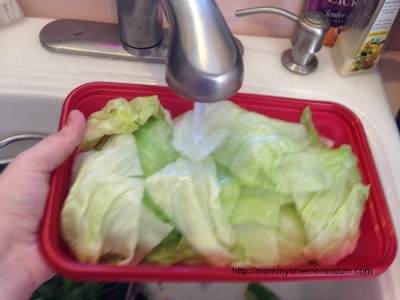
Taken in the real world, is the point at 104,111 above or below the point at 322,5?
below

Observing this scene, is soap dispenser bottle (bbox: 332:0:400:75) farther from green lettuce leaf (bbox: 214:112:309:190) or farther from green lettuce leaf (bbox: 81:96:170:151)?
green lettuce leaf (bbox: 81:96:170:151)

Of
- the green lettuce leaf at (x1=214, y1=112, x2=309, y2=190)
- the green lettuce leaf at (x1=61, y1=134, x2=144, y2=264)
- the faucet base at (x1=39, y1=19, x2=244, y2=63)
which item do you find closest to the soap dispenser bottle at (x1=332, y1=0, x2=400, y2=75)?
the green lettuce leaf at (x1=214, y1=112, x2=309, y2=190)

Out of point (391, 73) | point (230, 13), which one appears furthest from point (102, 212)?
point (391, 73)

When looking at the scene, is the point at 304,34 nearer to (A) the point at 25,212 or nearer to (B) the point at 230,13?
(B) the point at 230,13

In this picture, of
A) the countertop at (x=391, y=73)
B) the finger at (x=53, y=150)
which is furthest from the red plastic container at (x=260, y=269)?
the countertop at (x=391, y=73)

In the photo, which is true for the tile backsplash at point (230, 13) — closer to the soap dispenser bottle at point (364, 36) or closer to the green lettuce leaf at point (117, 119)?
the soap dispenser bottle at point (364, 36)

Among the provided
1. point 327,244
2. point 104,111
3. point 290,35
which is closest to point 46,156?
point 104,111

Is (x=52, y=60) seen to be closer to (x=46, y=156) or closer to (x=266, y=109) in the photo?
(x=46, y=156)
